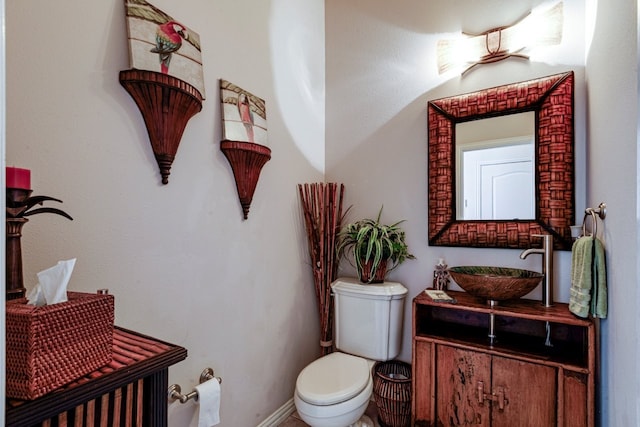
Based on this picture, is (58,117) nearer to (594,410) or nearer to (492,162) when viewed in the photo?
(492,162)

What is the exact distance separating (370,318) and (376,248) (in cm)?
42

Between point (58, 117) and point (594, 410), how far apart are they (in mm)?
2276

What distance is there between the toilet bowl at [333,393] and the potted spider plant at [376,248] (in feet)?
1.76

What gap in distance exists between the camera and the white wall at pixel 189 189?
0.98 m

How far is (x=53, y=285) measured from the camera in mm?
672

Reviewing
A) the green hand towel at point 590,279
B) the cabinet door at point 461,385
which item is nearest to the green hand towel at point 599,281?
the green hand towel at point 590,279

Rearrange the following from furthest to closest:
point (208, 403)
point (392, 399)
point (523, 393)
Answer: point (392, 399) < point (523, 393) < point (208, 403)

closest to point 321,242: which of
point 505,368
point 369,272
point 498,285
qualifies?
point 369,272

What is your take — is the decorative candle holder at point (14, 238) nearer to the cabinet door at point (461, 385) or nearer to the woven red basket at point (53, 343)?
the woven red basket at point (53, 343)

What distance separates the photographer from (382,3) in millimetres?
2207

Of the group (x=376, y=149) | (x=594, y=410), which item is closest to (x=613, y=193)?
(x=594, y=410)

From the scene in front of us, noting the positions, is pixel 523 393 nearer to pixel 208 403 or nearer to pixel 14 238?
pixel 208 403

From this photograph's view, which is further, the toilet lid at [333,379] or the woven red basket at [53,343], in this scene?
the toilet lid at [333,379]

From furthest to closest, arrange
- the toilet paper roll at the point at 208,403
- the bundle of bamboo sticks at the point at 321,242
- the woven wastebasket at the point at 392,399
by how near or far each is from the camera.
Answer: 1. the bundle of bamboo sticks at the point at 321,242
2. the woven wastebasket at the point at 392,399
3. the toilet paper roll at the point at 208,403
